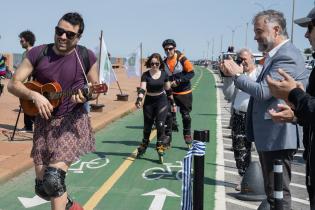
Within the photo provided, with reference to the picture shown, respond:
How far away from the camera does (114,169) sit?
27.5 feet

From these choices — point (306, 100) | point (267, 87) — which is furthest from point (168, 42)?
point (306, 100)

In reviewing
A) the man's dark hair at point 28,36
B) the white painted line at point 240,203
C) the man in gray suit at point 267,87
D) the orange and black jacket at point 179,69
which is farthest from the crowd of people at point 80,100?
the man's dark hair at point 28,36

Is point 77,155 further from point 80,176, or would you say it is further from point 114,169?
point 114,169

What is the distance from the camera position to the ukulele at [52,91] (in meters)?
4.49

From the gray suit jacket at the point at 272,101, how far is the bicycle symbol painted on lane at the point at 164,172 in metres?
3.37

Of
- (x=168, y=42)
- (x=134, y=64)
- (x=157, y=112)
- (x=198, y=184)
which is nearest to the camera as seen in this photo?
(x=198, y=184)

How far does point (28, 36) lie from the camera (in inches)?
427

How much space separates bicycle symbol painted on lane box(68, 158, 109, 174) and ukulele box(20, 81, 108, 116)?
3.50 metres

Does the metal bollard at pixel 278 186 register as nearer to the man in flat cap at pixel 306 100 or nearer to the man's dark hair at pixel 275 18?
the man in flat cap at pixel 306 100

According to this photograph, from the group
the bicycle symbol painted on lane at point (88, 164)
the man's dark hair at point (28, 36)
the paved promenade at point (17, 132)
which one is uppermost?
the man's dark hair at point (28, 36)

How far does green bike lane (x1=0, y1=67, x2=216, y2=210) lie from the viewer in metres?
6.36

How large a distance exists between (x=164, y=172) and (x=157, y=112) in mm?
1306

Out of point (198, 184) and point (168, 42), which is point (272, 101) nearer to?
point (198, 184)

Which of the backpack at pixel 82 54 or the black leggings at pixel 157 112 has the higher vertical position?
the backpack at pixel 82 54
